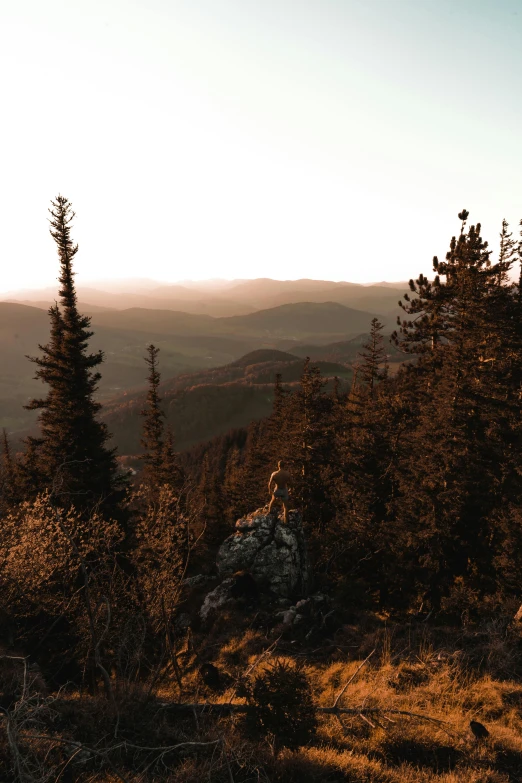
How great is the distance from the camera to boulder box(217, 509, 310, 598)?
18.3 m

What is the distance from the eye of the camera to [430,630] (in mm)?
14172

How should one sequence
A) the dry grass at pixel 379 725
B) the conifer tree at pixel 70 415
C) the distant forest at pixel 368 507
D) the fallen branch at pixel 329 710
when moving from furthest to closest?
the conifer tree at pixel 70 415, the distant forest at pixel 368 507, the fallen branch at pixel 329 710, the dry grass at pixel 379 725

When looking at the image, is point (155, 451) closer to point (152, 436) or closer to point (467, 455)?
point (152, 436)

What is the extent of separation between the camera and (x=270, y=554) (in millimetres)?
18672

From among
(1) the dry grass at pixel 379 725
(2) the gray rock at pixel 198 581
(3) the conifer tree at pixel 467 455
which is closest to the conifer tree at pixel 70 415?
(2) the gray rock at pixel 198 581

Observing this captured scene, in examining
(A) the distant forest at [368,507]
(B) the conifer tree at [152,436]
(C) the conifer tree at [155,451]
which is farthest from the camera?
(B) the conifer tree at [152,436]

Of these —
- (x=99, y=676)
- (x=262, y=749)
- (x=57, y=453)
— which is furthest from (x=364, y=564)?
(x=57, y=453)

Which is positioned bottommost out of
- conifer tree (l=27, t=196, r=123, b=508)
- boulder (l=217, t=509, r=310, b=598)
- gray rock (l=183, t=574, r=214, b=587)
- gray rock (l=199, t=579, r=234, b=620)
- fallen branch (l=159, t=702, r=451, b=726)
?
gray rock (l=183, t=574, r=214, b=587)

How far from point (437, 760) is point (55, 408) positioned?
69.5ft

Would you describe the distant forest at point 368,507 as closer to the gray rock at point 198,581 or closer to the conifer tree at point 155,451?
the gray rock at point 198,581

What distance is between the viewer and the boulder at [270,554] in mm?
18297

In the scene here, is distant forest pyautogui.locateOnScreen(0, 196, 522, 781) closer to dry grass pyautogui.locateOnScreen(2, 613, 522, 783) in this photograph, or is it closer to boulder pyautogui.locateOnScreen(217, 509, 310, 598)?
boulder pyautogui.locateOnScreen(217, 509, 310, 598)

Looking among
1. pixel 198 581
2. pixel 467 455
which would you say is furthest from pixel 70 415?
pixel 467 455

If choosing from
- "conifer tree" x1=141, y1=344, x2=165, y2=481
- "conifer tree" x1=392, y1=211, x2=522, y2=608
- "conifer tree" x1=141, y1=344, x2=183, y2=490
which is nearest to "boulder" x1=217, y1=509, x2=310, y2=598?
"conifer tree" x1=392, y1=211, x2=522, y2=608
